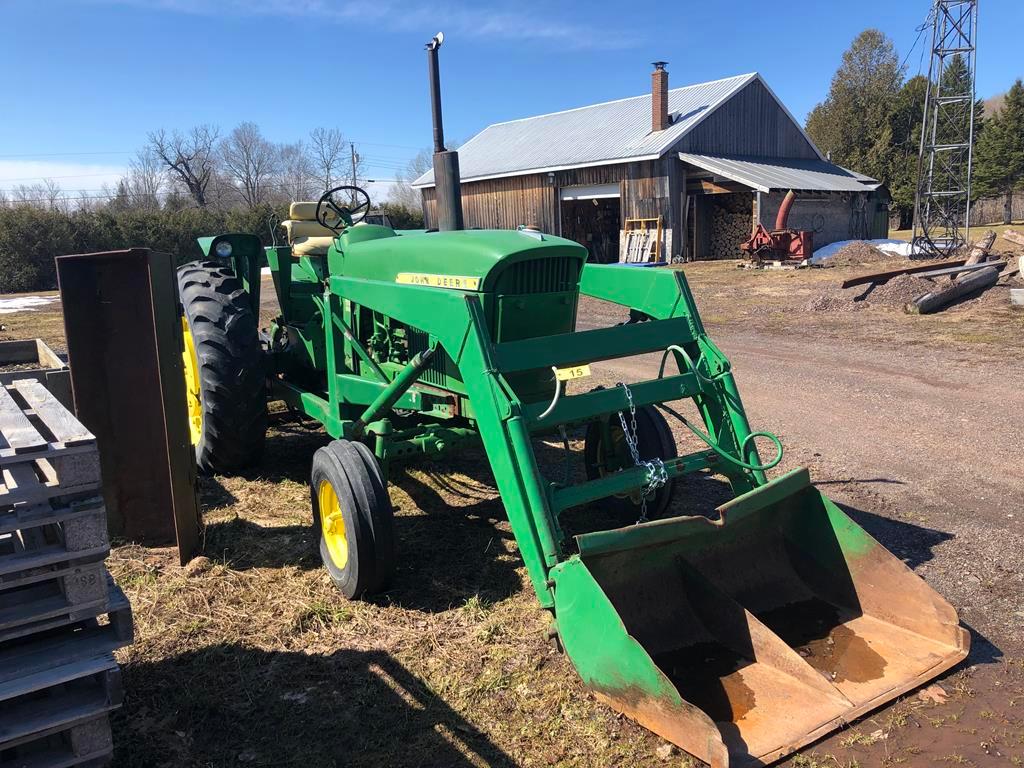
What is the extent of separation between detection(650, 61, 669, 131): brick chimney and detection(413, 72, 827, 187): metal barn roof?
1.21 feet

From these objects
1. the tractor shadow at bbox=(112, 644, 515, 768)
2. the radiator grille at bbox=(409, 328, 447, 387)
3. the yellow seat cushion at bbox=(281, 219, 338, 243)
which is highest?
the yellow seat cushion at bbox=(281, 219, 338, 243)

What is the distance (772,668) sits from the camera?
272 cm

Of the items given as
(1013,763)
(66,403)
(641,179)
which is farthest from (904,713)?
(641,179)

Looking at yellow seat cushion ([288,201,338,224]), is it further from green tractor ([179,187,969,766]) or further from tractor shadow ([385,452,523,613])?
tractor shadow ([385,452,523,613])

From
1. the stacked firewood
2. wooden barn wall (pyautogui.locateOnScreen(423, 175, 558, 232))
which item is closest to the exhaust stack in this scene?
the stacked firewood

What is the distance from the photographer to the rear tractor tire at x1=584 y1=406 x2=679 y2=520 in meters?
4.12

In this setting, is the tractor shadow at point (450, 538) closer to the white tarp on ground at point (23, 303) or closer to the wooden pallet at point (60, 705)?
the wooden pallet at point (60, 705)

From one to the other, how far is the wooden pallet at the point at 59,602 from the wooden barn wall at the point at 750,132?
861 inches

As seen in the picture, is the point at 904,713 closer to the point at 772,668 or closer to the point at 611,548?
the point at 772,668

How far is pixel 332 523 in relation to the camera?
149 inches

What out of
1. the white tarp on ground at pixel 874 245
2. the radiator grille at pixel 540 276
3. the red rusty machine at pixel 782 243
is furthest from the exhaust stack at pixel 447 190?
the white tarp on ground at pixel 874 245

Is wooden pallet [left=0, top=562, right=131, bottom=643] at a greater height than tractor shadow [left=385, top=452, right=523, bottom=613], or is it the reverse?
wooden pallet [left=0, top=562, right=131, bottom=643]

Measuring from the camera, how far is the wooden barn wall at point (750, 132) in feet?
76.1

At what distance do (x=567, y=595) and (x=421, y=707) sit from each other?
683 millimetres
